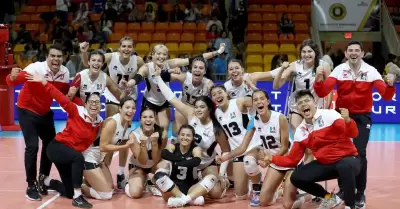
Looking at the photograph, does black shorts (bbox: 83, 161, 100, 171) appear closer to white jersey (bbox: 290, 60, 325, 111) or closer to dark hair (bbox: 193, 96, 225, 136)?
dark hair (bbox: 193, 96, 225, 136)

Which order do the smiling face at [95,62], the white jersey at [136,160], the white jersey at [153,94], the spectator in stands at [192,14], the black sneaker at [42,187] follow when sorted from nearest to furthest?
the white jersey at [136,160] → the black sneaker at [42,187] → the smiling face at [95,62] → the white jersey at [153,94] → the spectator in stands at [192,14]

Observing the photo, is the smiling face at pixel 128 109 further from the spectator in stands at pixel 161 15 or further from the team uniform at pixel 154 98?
the spectator in stands at pixel 161 15

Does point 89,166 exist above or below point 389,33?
below

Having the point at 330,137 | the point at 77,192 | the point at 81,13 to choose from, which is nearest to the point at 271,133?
the point at 330,137

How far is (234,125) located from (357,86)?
1.49 metres

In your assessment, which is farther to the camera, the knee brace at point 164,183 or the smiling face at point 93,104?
the smiling face at point 93,104

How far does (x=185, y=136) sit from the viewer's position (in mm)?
7359

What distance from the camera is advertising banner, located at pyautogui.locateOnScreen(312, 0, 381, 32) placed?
1894 centimetres

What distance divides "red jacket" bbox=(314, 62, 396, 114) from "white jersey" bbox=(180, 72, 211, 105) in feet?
5.37

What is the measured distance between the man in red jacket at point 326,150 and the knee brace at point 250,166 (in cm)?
58

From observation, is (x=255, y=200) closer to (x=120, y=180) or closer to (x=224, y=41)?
(x=120, y=180)

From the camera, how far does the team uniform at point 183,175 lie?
7.41 meters

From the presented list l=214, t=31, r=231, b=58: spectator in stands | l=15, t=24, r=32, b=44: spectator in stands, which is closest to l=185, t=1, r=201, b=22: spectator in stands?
l=214, t=31, r=231, b=58: spectator in stands

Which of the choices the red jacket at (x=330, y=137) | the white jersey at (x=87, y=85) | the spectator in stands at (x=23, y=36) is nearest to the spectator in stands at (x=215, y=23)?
the spectator in stands at (x=23, y=36)
